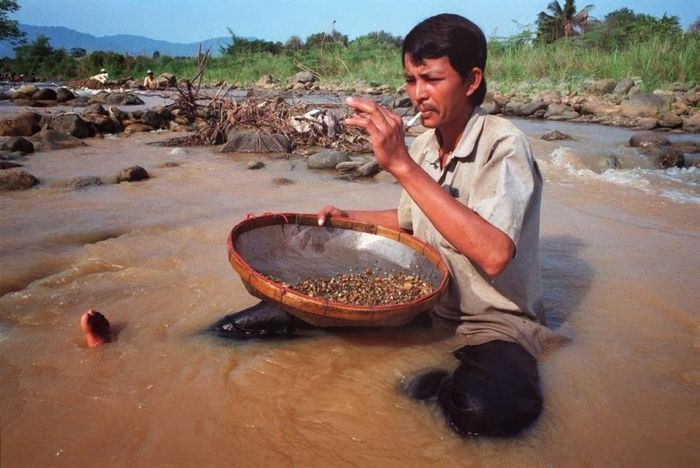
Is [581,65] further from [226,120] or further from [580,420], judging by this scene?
[580,420]

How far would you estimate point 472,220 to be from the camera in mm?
1420

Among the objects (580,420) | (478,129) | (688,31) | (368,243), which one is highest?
(688,31)

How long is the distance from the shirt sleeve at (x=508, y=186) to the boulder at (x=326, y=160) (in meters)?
3.74

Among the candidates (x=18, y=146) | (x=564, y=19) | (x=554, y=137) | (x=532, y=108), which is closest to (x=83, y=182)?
(x=18, y=146)

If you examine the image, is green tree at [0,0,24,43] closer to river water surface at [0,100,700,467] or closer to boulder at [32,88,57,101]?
boulder at [32,88,57,101]

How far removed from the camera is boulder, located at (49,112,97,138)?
661 centimetres

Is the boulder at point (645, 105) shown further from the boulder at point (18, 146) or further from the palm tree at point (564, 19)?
the palm tree at point (564, 19)

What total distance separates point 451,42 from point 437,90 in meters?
0.15

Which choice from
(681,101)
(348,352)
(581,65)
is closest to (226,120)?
(348,352)

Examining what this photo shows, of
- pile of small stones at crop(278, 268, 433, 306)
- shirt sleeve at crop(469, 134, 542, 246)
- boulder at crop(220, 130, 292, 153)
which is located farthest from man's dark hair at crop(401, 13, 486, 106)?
boulder at crop(220, 130, 292, 153)

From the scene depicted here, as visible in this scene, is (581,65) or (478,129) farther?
(581,65)

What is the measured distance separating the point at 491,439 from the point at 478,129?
94cm

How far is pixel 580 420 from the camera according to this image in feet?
4.84

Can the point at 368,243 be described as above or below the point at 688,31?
below
